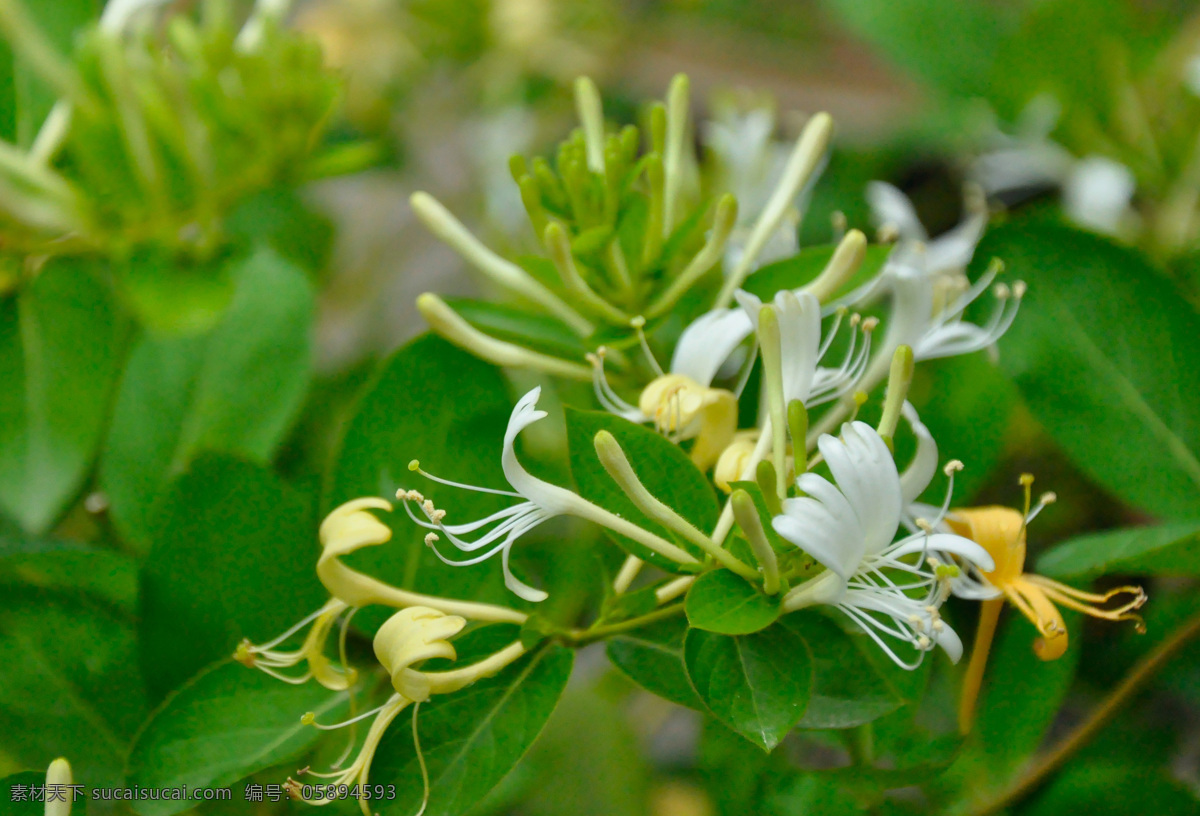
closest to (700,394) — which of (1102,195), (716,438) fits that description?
(716,438)

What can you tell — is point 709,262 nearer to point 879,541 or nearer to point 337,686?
point 879,541

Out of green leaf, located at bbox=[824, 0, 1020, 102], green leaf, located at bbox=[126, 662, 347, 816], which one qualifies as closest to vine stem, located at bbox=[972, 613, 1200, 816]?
green leaf, located at bbox=[126, 662, 347, 816]

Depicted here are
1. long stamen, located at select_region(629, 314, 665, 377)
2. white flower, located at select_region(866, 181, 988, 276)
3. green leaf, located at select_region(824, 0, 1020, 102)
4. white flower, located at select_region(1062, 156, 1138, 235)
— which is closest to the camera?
long stamen, located at select_region(629, 314, 665, 377)

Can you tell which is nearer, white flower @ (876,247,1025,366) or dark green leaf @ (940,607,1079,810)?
white flower @ (876,247,1025,366)

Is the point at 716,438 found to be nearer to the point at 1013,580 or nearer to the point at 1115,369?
the point at 1013,580

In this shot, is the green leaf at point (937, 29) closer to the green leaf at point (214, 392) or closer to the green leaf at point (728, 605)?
the green leaf at point (214, 392)

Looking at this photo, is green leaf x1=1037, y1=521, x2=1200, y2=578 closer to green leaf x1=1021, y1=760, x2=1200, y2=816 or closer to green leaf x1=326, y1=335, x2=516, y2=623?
green leaf x1=1021, y1=760, x2=1200, y2=816
